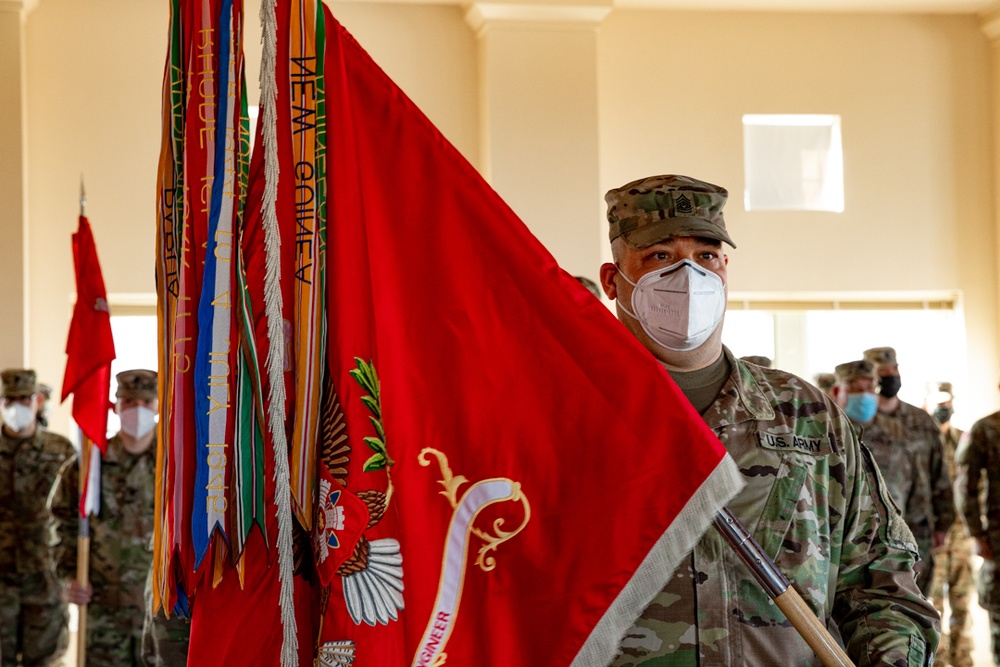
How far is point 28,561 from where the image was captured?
21.8 feet

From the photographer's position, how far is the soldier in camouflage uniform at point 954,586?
709cm

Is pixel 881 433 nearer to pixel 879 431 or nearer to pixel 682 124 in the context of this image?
pixel 879 431

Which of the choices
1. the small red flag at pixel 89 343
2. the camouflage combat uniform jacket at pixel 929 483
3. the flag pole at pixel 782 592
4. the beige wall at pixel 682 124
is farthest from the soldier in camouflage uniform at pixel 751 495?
the beige wall at pixel 682 124

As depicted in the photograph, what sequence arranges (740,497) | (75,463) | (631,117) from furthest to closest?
1. (631,117)
2. (75,463)
3. (740,497)

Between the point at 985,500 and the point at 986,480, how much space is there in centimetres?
10

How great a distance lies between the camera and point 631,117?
9688 mm

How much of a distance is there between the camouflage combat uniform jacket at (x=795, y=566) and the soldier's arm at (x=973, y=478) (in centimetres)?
449

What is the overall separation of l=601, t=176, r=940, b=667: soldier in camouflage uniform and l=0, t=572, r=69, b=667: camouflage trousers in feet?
17.8

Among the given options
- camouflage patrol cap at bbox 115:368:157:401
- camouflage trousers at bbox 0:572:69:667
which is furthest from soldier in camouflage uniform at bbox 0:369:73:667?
camouflage patrol cap at bbox 115:368:157:401

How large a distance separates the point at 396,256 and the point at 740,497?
0.68m

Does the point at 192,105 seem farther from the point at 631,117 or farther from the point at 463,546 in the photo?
the point at 631,117

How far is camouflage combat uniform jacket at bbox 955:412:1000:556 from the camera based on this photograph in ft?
20.2

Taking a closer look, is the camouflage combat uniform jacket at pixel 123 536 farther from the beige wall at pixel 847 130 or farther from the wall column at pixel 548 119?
the beige wall at pixel 847 130

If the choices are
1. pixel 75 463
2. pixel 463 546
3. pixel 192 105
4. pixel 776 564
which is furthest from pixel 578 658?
pixel 75 463
